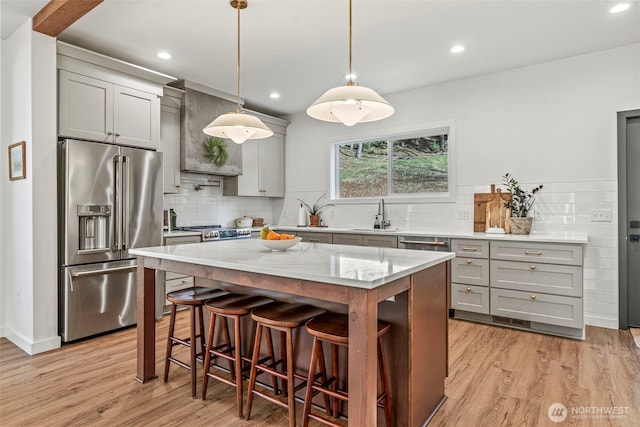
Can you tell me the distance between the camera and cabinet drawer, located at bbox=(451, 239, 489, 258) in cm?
364

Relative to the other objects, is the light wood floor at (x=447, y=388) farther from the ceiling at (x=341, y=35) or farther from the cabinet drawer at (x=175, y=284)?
the ceiling at (x=341, y=35)

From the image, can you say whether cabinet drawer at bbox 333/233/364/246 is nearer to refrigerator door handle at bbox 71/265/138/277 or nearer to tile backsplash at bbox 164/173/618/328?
tile backsplash at bbox 164/173/618/328

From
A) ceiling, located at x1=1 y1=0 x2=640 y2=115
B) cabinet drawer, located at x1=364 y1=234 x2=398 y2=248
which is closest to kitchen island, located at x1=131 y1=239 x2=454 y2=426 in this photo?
cabinet drawer, located at x1=364 y1=234 x2=398 y2=248

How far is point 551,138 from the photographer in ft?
12.5

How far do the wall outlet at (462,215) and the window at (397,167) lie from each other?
0.21 meters

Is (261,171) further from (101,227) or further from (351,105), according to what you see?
(351,105)

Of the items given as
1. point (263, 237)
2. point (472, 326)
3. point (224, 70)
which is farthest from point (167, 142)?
Result: point (472, 326)

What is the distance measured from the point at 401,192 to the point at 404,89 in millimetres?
1305

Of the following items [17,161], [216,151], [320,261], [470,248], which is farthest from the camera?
[216,151]

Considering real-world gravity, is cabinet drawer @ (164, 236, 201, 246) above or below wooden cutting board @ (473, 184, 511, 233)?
below

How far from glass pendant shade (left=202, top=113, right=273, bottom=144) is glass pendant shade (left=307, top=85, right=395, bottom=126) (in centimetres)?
41

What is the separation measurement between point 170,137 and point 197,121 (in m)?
0.39

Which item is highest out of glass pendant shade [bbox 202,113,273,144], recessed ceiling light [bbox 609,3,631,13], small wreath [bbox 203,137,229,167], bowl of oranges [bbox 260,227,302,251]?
recessed ceiling light [bbox 609,3,631,13]

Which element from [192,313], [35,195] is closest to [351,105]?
[192,313]
